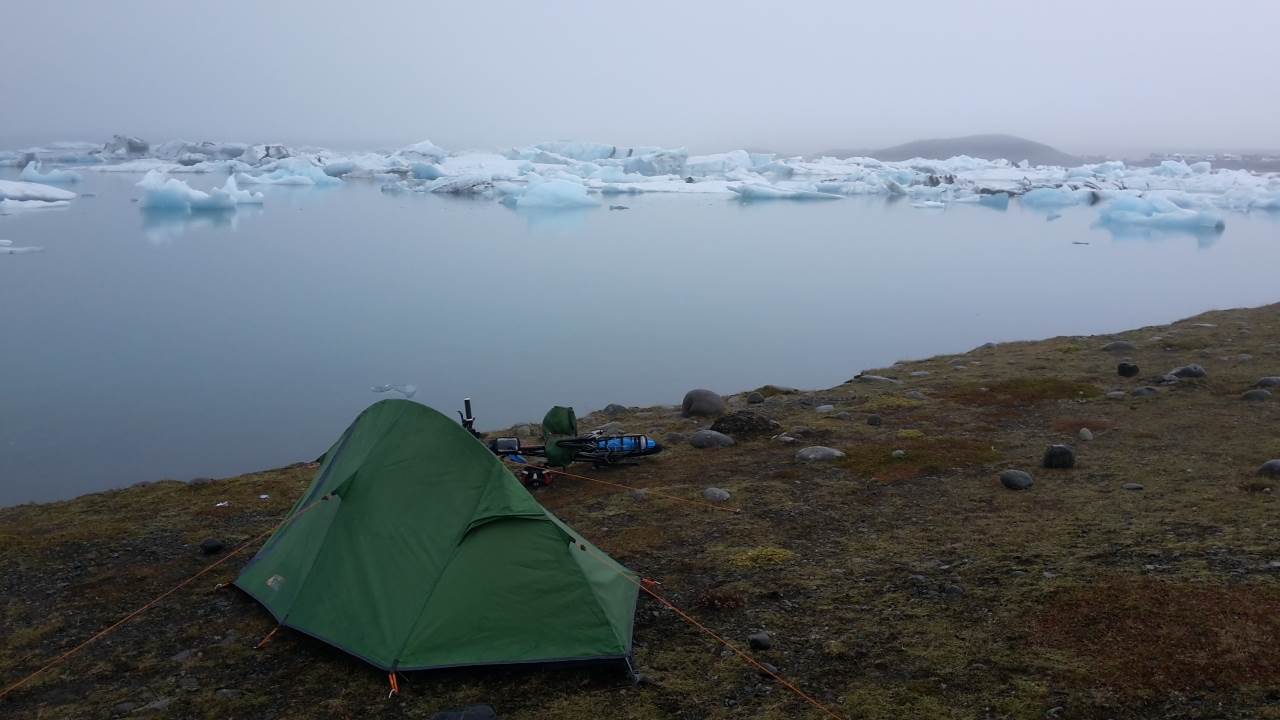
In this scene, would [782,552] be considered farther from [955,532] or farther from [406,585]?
[406,585]

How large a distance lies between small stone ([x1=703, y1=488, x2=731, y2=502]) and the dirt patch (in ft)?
11.7

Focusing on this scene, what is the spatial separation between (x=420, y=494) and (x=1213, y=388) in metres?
10.9

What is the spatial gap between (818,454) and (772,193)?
55703 millimetres

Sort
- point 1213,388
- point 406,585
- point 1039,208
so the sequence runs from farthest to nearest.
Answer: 1. point 1039,208
2. point 1213,388
3. point 406,585

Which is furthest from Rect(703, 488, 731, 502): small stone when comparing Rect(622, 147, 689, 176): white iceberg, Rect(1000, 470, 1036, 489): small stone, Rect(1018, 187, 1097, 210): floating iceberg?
Rect(622, 147, 689, 176): white iceberg

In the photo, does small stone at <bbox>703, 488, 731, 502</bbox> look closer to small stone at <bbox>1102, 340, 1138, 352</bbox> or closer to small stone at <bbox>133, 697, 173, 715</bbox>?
small stone at <bbox>133, 697, 173, 715</bbox>

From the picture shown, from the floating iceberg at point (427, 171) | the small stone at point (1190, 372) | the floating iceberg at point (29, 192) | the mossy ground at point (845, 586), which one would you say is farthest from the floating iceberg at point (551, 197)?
the mossy ground at point (845, 586)

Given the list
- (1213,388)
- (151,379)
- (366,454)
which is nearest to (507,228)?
(151,379)

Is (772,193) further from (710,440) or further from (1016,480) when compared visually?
(1016,480)

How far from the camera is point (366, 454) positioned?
280 inches

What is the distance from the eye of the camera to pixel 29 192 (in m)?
49.6

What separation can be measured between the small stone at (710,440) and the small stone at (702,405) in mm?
1734

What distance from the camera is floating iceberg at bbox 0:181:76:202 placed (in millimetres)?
48062

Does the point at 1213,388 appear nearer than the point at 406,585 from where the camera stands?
No
